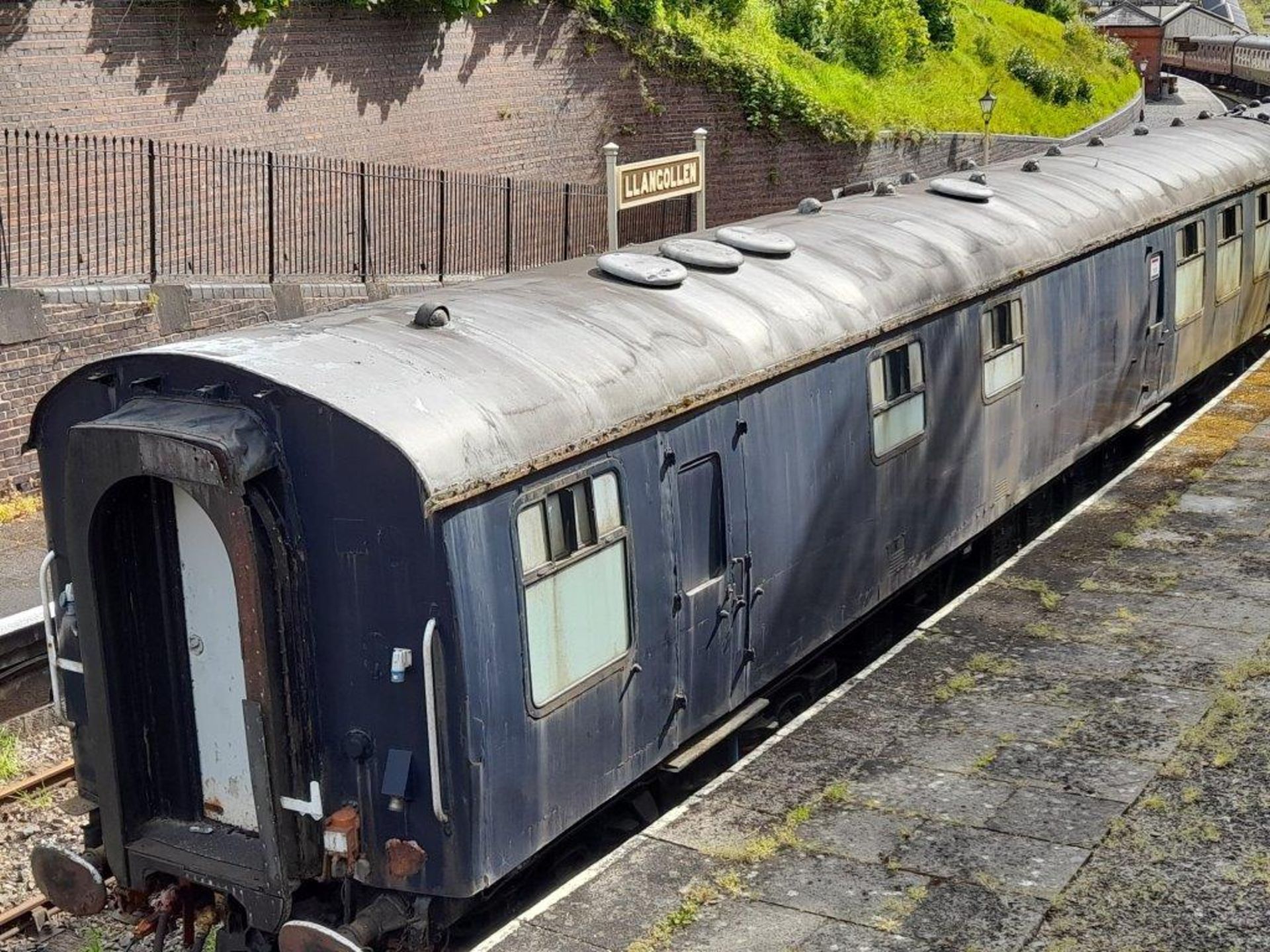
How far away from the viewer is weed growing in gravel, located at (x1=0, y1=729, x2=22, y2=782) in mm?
10094

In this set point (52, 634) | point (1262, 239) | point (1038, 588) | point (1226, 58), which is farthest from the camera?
point (1226, 58)

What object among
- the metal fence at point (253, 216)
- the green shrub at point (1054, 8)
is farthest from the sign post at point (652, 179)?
the green shrub at point (1054, 8)

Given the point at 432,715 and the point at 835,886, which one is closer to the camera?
the point at 432,715

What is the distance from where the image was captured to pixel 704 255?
9125mm

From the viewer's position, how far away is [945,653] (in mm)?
9641

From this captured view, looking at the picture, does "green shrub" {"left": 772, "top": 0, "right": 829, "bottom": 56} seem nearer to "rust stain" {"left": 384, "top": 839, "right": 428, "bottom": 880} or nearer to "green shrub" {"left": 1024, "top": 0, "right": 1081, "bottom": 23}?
"green shrub" {"left": 1024, "top": 0, "right": 1081, "bottom": 23}

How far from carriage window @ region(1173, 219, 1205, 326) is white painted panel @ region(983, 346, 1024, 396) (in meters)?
4.46

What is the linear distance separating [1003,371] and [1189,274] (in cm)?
545

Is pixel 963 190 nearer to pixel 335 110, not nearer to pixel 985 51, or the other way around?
pixel 335 110

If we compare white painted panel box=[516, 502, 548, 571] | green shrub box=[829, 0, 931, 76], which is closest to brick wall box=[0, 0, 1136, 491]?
green shrub box=[829, 0, 931, 76]

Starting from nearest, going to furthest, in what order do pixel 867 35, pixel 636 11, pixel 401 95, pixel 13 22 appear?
pixel 13 22
pixel 401 95
pixel 636 11
pixel 867 35

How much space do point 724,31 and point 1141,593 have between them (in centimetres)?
2174

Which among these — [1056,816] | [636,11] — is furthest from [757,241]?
[636,11]

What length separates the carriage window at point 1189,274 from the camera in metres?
15.5
